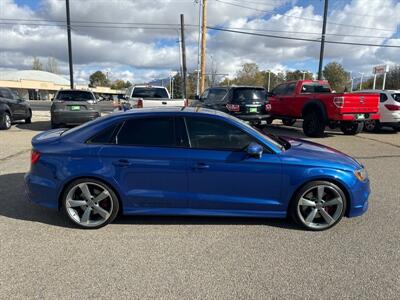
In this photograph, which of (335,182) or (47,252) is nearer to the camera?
(47,252)

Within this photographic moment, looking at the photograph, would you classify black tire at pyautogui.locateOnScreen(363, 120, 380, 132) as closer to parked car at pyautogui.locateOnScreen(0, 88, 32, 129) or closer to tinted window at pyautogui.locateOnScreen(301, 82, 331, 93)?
tinted window at pyautogui.locateOnScreen(301, 82, 331, 93)

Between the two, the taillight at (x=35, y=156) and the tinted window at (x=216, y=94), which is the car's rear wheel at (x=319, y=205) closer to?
the taillight at (x=35, y=156)

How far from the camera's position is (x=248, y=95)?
41.8 ft

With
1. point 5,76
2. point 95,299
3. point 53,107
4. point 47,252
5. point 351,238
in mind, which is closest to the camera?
point 95,299

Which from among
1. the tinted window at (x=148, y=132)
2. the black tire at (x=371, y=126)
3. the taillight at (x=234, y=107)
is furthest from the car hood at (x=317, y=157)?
the black tire at (x=371, y=126)

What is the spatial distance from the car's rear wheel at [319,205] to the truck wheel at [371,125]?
1166 centimetres

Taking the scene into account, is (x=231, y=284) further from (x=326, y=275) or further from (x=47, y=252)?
(x=47, y=252)

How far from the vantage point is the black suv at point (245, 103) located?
12.5 meters

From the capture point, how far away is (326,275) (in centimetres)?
342

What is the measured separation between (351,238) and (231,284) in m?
1.80

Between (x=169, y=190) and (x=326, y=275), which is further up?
(x=169, y=190)

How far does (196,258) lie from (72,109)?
424 inches

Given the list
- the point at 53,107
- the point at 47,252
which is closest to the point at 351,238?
the point at 47,252

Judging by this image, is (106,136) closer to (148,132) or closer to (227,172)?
(148,132)
